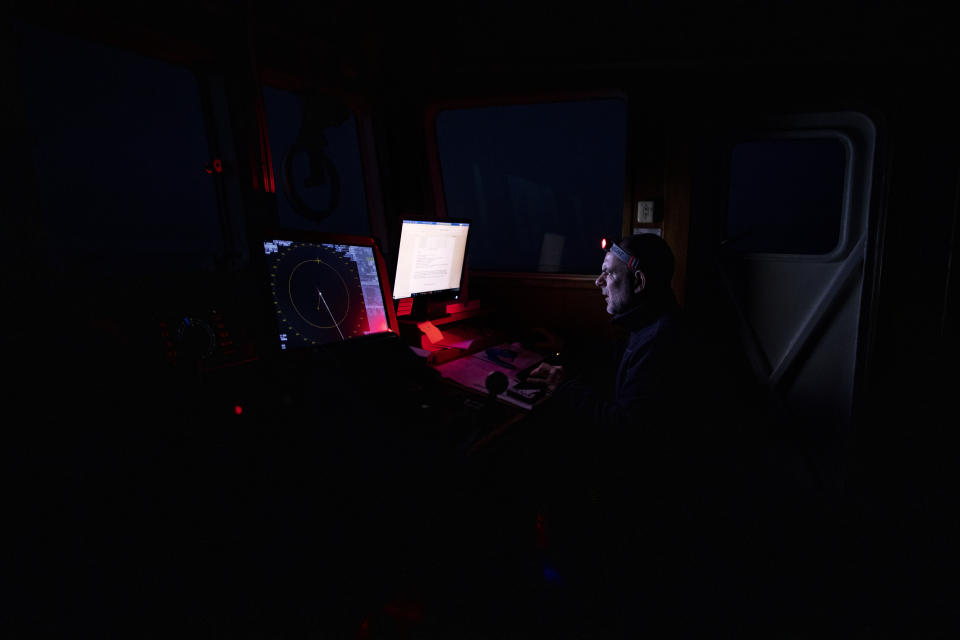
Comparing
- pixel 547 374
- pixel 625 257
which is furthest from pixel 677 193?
pixel 547 374

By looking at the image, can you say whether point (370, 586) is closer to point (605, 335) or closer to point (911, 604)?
point (605, 335)

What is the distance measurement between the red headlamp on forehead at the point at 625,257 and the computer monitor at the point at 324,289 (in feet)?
2.70

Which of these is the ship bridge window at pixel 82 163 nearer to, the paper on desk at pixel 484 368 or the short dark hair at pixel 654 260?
the paper on desk at pixel 484 368

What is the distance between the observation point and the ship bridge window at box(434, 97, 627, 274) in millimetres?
40000

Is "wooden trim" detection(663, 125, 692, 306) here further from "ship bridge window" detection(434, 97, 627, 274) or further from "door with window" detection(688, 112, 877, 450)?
"ship bridge window" detection(434, 97, 627, 274)

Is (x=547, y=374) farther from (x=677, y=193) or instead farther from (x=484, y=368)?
(x=677, y=193)

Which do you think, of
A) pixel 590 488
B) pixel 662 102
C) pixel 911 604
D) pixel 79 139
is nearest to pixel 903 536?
pixel 911 604

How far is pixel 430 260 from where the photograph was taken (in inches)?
85.5

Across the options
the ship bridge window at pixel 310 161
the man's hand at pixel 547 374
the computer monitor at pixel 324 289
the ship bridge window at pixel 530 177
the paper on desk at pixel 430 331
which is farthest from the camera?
the ship bridge window at pixel 530 177

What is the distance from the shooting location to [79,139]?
198cm

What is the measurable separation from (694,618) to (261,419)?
5.92ft

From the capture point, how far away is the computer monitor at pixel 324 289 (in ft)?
4.43

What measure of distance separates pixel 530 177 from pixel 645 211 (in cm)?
4132

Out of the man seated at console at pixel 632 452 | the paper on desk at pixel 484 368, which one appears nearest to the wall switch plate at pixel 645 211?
the man seated at console at pixel 632 452
